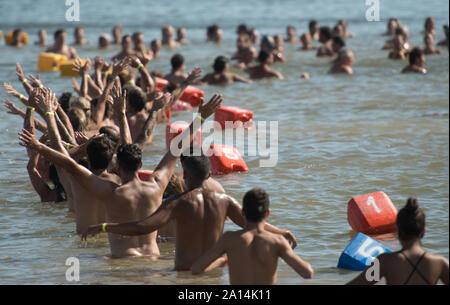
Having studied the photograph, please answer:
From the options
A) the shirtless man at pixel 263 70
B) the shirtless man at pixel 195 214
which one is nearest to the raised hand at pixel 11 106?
the shirtless man at pixel 195 214

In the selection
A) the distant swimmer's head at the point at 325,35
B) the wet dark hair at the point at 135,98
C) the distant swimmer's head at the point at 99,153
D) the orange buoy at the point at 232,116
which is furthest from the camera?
the distant swimmer's head at the point at 325,35

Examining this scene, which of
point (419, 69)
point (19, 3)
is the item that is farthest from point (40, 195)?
point (19, 3)

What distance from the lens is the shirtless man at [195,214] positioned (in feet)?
19.0

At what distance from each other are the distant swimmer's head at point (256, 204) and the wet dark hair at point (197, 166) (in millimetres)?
821

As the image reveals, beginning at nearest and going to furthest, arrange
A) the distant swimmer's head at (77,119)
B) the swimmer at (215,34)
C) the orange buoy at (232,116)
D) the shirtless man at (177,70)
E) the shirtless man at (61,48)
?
the distant swimmer's head at (77,119) → the orange buoy at (232,116) → the shirtless man at (177,70) → the shirtless man at (61,48) → the swimmer at (215,34)

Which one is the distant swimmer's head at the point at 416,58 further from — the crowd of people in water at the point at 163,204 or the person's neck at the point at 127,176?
the person's neck at the point at 127,176

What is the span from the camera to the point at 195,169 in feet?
19.3

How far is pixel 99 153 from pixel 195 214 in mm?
1296

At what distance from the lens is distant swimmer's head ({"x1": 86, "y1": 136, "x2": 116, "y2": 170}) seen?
6724 millimetres

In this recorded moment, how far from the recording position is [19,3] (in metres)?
50.4

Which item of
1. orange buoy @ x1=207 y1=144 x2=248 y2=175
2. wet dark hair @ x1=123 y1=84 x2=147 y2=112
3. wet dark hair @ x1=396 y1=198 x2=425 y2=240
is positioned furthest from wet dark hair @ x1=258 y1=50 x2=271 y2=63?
wet dark hair @ x1=396 y1=198 x2=425 y2=240

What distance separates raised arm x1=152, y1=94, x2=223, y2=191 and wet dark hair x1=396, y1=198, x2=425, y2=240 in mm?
1963
